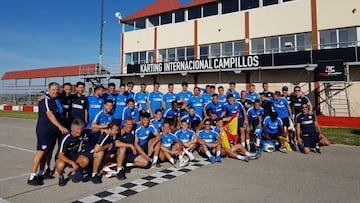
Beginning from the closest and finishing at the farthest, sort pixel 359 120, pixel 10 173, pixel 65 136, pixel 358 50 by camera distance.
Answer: pixel 65 136 < pixel 10 173 < pixel 359 120 < pixel 358 50

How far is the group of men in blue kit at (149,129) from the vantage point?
4773 millimetres

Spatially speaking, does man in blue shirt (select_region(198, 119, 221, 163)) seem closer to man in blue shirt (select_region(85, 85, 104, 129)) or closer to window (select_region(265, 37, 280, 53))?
man in blue shirt (select_region(85, 85, 104, 129))

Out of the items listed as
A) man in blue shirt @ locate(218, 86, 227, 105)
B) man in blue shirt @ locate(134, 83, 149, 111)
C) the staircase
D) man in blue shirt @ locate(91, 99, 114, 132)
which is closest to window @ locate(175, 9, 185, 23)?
the staircase

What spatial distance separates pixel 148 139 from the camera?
629 cm

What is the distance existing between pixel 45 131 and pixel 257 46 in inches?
684

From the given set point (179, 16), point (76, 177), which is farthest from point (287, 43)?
point (76, 177)

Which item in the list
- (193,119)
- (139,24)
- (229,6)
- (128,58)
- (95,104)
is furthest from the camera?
(128,58)

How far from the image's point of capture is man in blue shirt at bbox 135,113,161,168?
602 centimetres

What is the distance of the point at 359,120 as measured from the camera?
1284cm

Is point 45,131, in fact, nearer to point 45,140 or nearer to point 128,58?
point 45,140

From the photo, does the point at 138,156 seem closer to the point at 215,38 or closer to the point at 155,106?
the point at 155,106

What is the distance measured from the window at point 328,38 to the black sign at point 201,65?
441cm

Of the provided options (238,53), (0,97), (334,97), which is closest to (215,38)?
(238,53)

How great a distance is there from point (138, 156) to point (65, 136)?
170 centimetres
